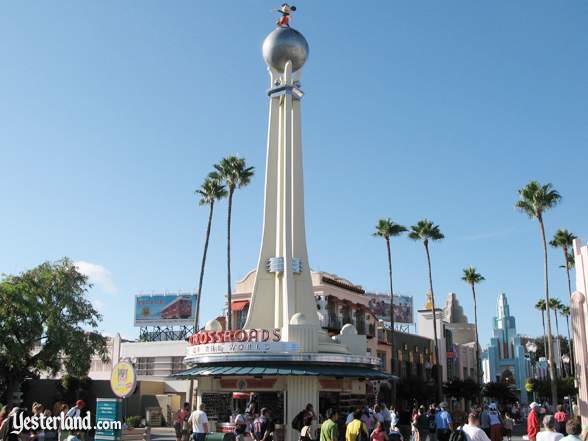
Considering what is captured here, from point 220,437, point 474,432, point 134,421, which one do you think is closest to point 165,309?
point 134,421

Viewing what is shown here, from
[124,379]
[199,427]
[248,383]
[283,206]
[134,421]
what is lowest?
→ [134,421]

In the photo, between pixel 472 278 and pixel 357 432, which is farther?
pixel 472 278

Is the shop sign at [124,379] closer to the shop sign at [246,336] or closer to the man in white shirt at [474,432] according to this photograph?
the man in white shirt at [474,432]

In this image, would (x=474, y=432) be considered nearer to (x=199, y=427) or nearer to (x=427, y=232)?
(x=199, y=427)

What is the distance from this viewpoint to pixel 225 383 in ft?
109

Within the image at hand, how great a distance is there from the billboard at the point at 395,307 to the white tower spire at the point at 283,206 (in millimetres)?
42251

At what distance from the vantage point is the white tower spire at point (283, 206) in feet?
116

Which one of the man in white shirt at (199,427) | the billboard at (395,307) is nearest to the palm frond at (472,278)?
the billboard at (395,307)

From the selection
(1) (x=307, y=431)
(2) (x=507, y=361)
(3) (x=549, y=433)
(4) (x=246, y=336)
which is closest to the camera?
(3) (x=549, y=433)

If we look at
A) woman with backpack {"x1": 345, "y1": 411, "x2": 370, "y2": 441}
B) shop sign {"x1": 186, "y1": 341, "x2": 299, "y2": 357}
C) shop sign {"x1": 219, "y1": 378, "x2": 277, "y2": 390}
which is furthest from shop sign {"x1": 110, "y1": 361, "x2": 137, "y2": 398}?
shop sign {"x1": 219, "y1": 378, "x2": 277, "y2": 390}

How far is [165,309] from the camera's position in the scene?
71.1 m

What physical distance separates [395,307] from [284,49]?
52.7m

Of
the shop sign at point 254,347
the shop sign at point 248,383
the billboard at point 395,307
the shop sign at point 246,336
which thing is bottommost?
the shop sign at point 248,383

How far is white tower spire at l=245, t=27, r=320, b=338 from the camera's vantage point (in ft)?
116
